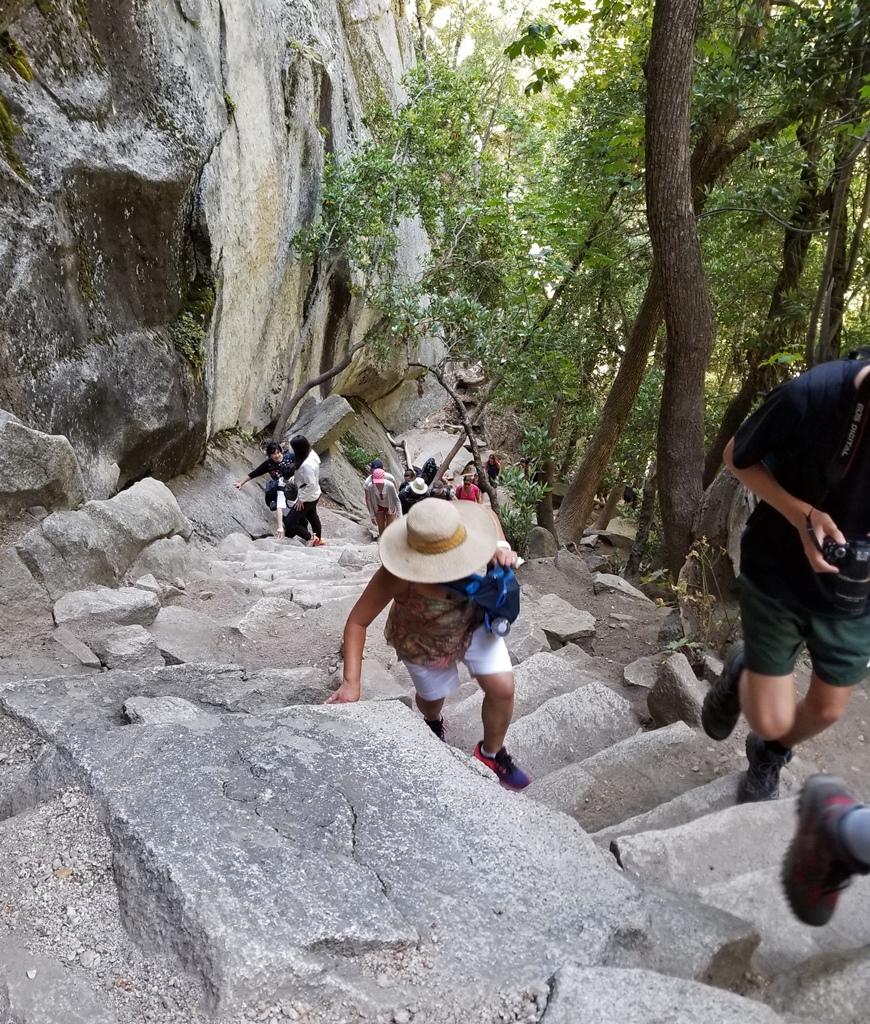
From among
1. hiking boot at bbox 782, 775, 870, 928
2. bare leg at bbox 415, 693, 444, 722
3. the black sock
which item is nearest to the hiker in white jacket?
bare leg at bbox 415, 693, 444, 722

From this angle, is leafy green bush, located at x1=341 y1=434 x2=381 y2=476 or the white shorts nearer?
the white shorts

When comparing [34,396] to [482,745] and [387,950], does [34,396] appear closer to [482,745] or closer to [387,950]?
[482,745]

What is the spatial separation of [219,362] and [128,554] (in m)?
5.71

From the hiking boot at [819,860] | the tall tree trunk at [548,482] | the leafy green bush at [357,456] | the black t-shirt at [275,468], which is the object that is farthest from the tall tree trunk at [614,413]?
the hiking boot at [819,860]

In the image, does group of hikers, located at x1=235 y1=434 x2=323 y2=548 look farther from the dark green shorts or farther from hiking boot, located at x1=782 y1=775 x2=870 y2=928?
hiking boot, located at x1=782 y1=775 x2=870 y2=928

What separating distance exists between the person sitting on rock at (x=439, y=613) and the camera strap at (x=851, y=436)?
1160mm

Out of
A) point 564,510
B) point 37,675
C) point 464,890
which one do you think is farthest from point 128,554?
point 564,510

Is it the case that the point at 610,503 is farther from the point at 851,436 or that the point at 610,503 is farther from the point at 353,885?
the point at 353,885

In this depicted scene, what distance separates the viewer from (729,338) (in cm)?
1433

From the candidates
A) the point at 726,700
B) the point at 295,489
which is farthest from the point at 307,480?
the point at 726,700

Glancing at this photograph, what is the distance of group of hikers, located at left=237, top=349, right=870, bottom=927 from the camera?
1.90m

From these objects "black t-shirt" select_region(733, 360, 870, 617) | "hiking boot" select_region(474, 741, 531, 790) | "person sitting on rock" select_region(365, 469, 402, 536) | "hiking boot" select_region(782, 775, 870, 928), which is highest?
"black t-shirt" select_region(733, 360, 870, 617)

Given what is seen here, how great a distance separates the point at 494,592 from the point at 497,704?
522mm

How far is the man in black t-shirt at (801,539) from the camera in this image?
90.3 inches
